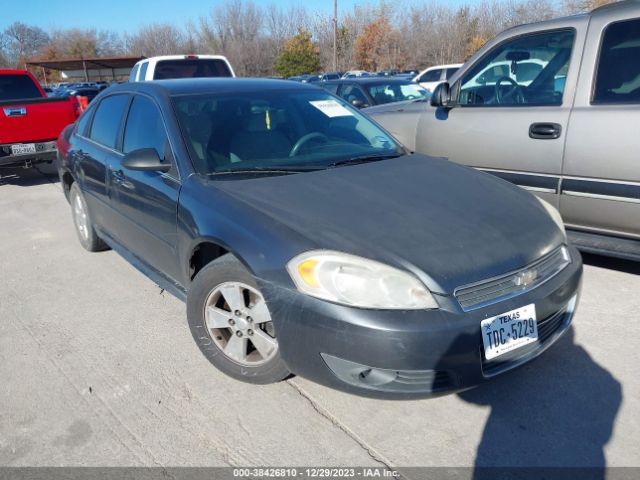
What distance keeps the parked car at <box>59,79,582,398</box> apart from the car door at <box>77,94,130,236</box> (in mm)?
103

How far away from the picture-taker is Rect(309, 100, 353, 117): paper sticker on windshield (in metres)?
3.81

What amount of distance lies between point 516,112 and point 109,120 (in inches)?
126

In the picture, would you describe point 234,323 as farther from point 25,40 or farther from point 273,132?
point 25,40

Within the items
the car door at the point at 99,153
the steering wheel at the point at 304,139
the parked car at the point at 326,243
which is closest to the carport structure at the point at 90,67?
the car door at the point at 99,153

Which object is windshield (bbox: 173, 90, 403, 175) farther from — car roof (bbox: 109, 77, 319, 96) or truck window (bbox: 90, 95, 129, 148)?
truck window (bbox: 90, 95, 129, 148)

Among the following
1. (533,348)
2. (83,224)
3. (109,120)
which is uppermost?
(109,120)

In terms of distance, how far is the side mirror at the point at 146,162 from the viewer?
3.11m

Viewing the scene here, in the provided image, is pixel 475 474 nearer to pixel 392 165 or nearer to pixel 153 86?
pixel 392 165

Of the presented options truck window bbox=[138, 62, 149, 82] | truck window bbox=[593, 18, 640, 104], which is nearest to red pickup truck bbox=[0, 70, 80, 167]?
truck window bbox=[138, 62, 149, 82]

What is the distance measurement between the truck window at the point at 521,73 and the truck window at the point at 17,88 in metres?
8.38

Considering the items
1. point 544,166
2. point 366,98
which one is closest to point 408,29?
point 366,98

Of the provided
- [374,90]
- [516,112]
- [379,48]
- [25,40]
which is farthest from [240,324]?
[25,40]

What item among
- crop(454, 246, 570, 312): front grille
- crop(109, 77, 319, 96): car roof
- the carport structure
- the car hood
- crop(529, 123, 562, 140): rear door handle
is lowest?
crop(454, 246, 570, 312): front grille

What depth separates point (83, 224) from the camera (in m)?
5.05
